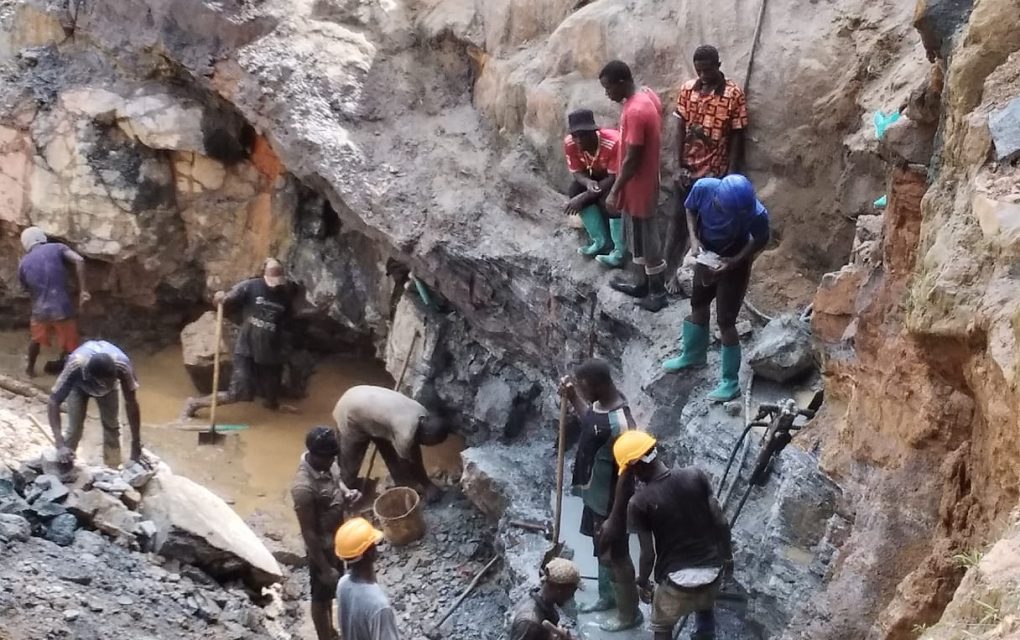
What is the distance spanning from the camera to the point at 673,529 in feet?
15.5

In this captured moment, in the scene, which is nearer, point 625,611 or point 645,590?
point 645,590

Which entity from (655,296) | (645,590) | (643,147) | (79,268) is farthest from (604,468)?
(79,268)

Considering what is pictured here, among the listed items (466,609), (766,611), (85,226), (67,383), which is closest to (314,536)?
(466,609)

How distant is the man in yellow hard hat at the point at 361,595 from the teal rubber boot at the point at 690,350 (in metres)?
2.55

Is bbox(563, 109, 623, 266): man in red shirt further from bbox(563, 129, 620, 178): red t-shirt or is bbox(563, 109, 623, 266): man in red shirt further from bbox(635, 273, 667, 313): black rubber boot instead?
bbox(635, 273, 667, 313): black rubber boot

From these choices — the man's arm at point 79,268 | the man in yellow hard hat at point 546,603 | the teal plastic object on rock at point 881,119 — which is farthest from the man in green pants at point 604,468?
the man's arm at point 79,268

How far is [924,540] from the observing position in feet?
12.8

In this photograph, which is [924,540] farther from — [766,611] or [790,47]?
[790,47]

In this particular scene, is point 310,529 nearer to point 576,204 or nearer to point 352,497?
point 352,497

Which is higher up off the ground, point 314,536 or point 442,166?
point 442,166

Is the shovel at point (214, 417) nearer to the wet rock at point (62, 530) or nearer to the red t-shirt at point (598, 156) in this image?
the wet rock at point (62, 530)

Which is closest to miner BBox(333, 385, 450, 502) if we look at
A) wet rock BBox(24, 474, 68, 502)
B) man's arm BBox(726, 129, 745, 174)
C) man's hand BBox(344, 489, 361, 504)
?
man's hand BBox(344, 489, 361, 504)

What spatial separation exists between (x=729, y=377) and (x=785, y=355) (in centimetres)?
37

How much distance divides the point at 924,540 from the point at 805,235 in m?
3.50
